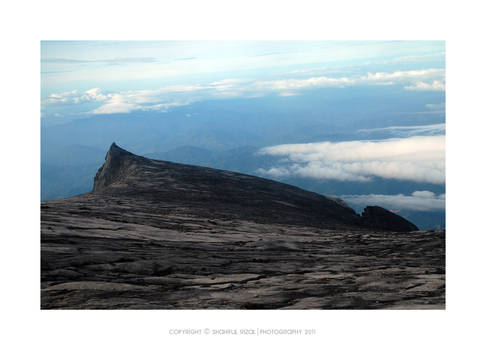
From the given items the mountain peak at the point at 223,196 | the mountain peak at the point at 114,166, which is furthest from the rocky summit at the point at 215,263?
the mountain peak at the point at 114,166

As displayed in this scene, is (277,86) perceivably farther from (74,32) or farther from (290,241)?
(74,32)

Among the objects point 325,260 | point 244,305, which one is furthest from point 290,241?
point 244,305

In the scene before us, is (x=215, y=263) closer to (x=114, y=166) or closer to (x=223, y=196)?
(x=223, y=196)

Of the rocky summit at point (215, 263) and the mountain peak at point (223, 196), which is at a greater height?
the mountain peak at point (223, 196)

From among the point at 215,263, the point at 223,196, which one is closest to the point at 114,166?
the point at 223,196

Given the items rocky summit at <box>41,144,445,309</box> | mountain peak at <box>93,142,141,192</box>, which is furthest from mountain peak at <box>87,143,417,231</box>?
rocky summit at <box>41,144,445,309</box>

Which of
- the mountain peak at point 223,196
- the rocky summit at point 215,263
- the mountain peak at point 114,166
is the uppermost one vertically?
the mountain peak at point 114,166

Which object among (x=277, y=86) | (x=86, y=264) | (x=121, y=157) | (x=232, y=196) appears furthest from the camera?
(x=121, y=157)

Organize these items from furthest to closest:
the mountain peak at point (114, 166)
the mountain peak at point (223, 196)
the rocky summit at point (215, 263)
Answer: the mountain peak at point (114, 166)
the mountain peak at point (223, 196)
the rocky summit at point (215, 263)

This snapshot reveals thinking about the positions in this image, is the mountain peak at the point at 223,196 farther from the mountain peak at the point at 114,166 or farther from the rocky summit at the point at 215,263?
the rocky summit at the point at 215,263
